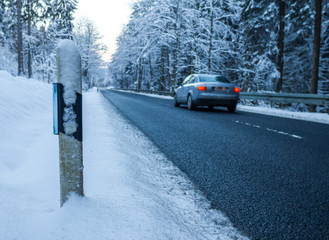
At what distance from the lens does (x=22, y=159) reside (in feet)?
9.92

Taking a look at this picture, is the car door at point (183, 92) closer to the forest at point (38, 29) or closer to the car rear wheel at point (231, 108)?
the car rear wheel at point (231, 108)

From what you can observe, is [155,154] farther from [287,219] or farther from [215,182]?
[287,219]

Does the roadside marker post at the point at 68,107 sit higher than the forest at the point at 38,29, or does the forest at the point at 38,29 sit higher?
the forest at the point at 38,29

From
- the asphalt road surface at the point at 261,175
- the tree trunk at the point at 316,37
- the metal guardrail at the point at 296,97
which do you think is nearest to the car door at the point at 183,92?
the metal guardrail at the point at 296,97

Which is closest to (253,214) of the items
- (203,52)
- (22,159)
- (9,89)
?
(22,159)

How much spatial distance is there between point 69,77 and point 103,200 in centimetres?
97

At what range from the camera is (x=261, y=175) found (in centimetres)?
318

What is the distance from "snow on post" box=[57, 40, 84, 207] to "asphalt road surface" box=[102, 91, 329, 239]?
1.32 meters

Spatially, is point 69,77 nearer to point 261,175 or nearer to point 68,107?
point 68,107

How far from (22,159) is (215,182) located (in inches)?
90.0

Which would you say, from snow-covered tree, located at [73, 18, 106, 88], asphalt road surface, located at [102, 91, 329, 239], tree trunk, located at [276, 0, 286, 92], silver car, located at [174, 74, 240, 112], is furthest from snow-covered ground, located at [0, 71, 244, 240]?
snow-covered tree, located at [73, 18, 106, 88]

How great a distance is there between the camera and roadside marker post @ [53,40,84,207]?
1.58 m

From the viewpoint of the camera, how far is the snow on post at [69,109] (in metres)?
1.59

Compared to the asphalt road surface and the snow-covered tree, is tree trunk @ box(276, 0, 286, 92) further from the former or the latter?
the snow-covered tree
